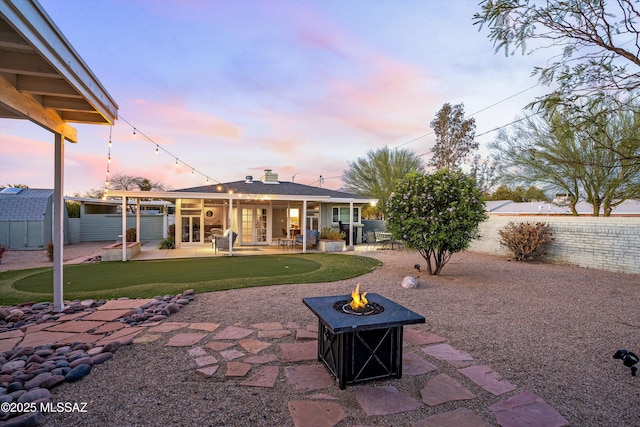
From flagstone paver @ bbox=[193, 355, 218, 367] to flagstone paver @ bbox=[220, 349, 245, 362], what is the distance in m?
0.10

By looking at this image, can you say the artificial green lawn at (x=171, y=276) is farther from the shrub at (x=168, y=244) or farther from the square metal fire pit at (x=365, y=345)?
the square metal fire pit at (x=365, y=345)

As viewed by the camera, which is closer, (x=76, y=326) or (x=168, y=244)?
(x=76, y=326)

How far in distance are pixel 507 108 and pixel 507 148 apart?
70.3 inches

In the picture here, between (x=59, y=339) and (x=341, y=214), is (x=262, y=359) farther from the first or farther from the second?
(x=341, y=214)

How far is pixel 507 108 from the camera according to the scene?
512 inches

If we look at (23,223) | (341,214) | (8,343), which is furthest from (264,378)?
(23,223)

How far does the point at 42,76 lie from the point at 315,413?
3.98 meters

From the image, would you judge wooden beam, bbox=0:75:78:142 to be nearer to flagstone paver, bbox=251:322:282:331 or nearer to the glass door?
flagstone paver, bbox=251:322:282:331

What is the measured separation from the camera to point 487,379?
2.72 m

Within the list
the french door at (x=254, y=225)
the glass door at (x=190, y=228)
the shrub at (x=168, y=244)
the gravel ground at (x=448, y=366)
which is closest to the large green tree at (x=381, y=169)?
the french door at (x=254, y=225)

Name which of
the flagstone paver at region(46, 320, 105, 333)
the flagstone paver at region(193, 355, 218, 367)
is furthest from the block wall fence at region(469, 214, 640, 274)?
the flagstone paver at region(46, 320, 105, 333)

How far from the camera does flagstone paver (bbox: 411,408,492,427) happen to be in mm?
2096

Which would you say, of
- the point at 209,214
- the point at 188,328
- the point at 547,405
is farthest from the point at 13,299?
the point at 209,214

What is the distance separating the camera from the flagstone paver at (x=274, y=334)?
365 centimetres
